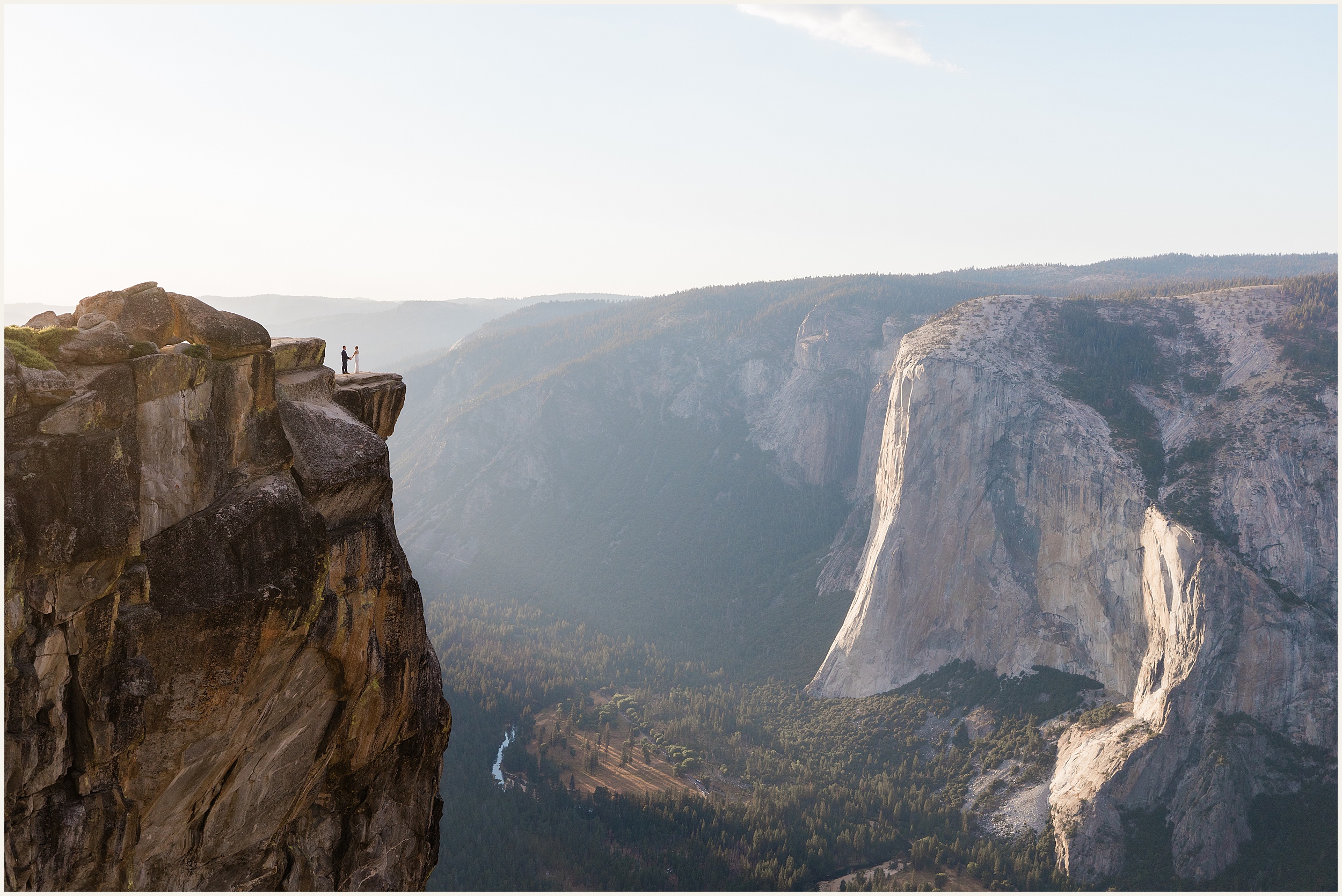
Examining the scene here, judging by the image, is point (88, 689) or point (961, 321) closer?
point (88, 689)

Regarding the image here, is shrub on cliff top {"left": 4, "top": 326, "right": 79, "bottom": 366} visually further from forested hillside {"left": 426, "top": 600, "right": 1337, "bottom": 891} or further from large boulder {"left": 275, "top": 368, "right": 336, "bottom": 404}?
forested hillside {"left": 426, "top": 600, "right": 1337, "bottom": 891}

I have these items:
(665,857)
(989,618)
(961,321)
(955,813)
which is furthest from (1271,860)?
(961,321)

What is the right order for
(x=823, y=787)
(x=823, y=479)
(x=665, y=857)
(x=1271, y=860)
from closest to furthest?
(x=1271, y=860) → (x=665, y=857) → (x=823, y=787) → (x=823, y=479)

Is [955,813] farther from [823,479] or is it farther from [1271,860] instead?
[823,479]

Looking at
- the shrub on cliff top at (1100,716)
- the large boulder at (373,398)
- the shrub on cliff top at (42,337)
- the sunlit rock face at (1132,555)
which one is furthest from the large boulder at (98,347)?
the shrub on cliff top at (1100,716)

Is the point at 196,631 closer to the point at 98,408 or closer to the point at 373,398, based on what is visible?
the point at 98,408

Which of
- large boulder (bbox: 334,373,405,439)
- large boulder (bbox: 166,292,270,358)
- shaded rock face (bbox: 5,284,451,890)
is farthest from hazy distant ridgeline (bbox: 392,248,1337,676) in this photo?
large boulder (bbox: 166,292,270,358)

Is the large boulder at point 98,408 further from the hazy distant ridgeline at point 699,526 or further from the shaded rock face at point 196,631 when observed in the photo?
the hazy distant ridgeline at point 699,526

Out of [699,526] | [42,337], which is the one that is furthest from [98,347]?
[699,526]
